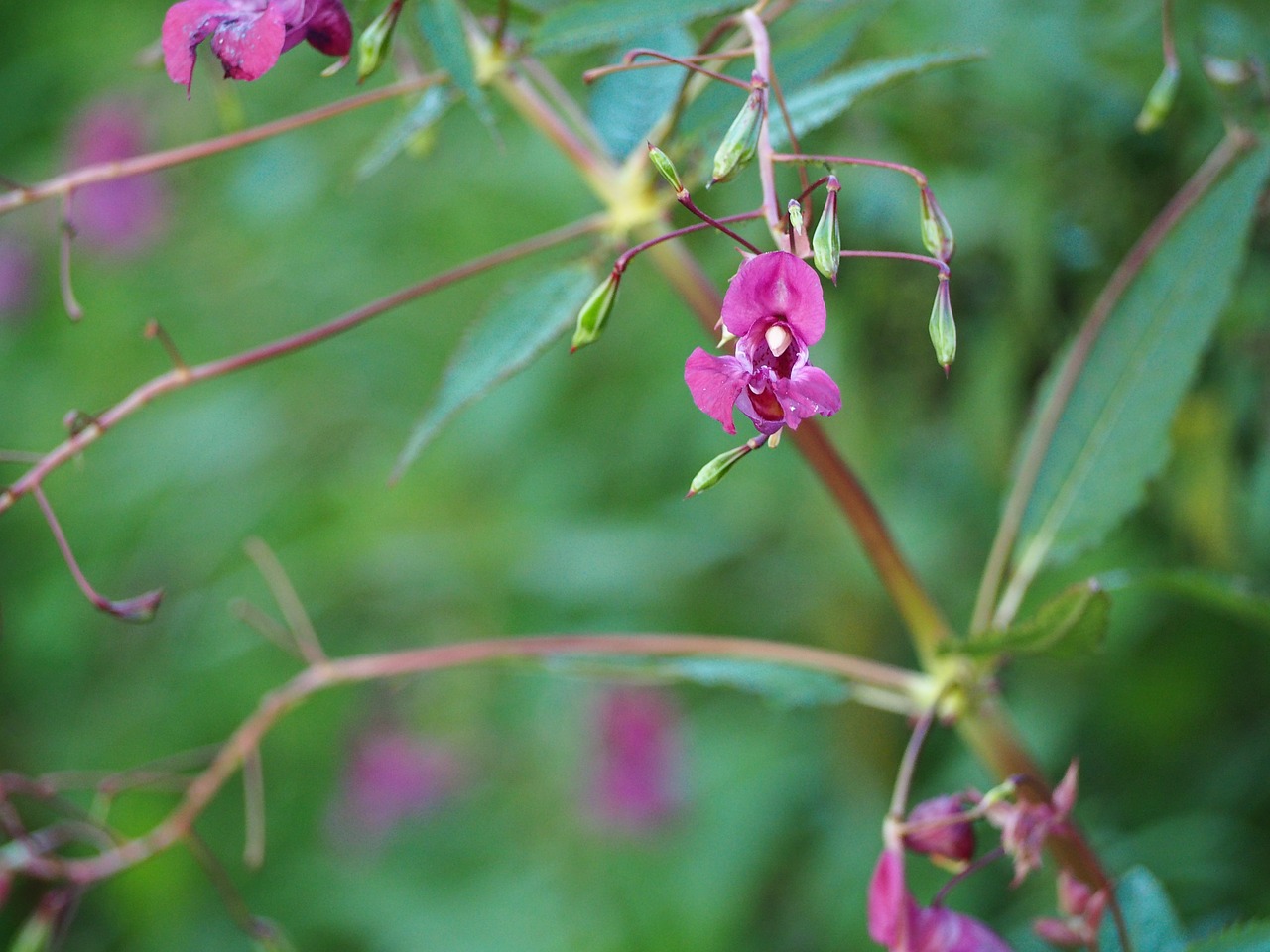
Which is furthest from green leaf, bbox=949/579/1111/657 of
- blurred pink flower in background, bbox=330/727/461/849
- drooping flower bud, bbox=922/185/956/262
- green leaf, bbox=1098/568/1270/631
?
blurred pink flower in background, bbox=330/727/461/849

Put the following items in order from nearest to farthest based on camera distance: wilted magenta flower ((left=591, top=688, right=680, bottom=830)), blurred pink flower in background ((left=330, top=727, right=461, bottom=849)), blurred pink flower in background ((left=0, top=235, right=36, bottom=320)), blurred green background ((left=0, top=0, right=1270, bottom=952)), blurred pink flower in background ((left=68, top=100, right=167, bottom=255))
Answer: blurred green background ((left=0, top=0, right=1270, bottom=952)) → wilted magenta flower ((left=591, top=688, right=680, bottom=830)) → blurred pink flower in background ((left=330, top=727, right=461, bottom=849)) → blurred pink flower in background ((left=68, top=100, right=167, bottom=255)) → blurred pink flower in background ((left=0, top=235, right=36, bottom=320))

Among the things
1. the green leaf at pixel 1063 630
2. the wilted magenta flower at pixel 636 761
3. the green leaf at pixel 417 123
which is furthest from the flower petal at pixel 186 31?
the wilted magenta flower at pixel 636 761

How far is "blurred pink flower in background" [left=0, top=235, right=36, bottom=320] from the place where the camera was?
1.79 metres

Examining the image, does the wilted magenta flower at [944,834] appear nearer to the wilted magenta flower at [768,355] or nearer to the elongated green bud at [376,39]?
the wilted magenta flower at [768,355]

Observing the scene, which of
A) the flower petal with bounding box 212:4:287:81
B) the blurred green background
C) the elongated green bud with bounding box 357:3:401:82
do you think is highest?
the flower petal with bounding box 212:4:287:81

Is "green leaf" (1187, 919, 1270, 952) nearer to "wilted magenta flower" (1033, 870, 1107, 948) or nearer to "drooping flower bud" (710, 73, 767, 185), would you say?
"wilted magenta flower" (1033, 870, 1107, 948)

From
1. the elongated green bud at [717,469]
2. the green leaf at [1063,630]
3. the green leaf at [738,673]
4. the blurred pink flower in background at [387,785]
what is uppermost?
the elongated green bud at [717,469]

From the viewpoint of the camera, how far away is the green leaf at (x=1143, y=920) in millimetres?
481

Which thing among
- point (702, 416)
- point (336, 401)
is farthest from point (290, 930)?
point (702, 416)

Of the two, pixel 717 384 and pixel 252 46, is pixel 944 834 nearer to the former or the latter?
pixel 717 384

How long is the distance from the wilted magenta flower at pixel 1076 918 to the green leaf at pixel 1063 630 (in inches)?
3.3

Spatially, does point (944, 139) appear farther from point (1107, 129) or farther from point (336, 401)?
point (336, 401)

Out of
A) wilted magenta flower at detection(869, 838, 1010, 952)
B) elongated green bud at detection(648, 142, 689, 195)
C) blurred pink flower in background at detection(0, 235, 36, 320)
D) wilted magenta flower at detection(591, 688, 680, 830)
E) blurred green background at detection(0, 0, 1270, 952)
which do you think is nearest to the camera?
elongated green bud at detection(648, 142, 689, 195)

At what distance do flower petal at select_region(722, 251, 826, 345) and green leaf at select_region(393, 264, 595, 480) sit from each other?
158mm
